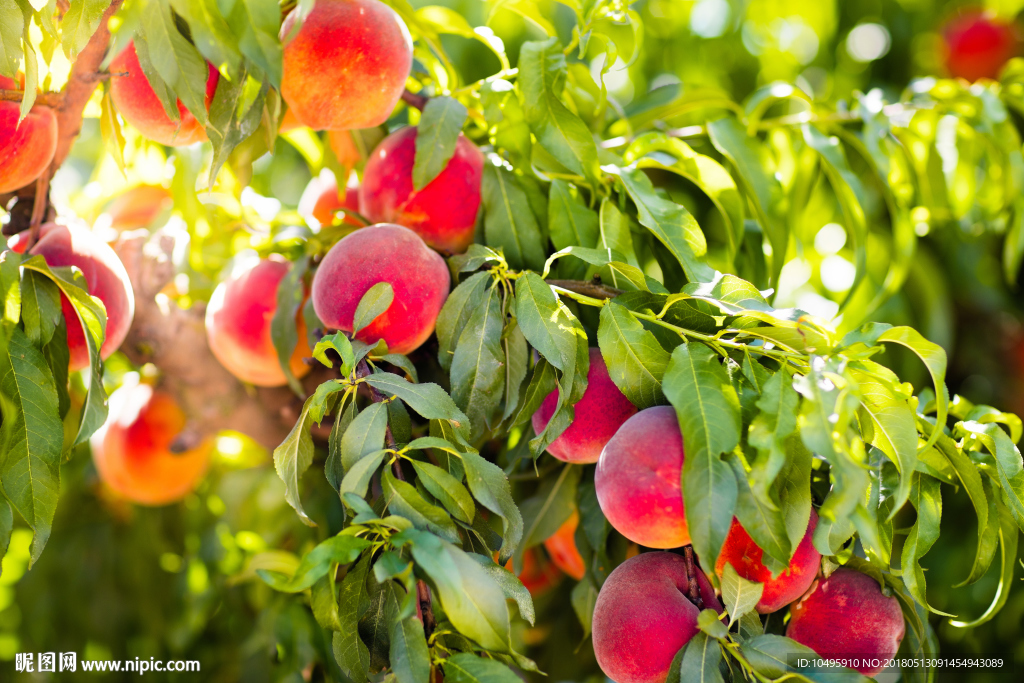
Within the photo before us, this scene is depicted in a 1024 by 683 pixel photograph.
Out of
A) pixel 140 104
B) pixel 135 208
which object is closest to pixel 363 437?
pixel 140 104

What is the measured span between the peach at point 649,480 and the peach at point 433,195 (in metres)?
0.36

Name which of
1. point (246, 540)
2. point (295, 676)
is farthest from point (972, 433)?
point (246, 540)

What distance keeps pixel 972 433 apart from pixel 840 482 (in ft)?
0.81

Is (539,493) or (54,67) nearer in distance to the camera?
(54,67)

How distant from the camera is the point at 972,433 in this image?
72 cm

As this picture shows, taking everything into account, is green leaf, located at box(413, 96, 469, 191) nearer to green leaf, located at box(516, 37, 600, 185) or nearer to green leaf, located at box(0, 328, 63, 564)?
green leaf, located at box(516, 37, 600, 185)

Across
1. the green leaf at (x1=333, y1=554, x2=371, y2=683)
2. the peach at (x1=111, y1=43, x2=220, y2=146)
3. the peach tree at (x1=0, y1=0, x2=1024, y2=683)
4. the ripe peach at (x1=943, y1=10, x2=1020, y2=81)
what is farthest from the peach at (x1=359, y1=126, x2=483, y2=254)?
the ripe peach at (x1=943, y1=10, x2=1020, y2=81)

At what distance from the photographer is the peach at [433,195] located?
90 cm

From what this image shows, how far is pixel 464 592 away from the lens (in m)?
0.56

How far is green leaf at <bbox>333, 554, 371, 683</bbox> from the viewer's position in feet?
2.08

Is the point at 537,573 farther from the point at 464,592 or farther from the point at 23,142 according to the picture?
the point at 23,142

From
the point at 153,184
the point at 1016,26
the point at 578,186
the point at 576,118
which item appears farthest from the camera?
the point at 1016,26

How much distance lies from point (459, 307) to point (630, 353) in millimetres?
184

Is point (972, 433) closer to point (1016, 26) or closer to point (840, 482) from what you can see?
point (840, 482)
